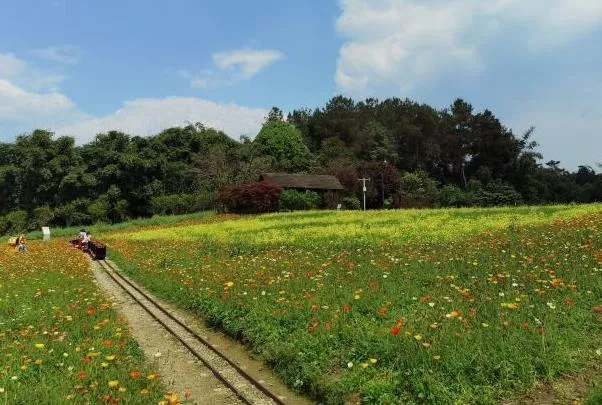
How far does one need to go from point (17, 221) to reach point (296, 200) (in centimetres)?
3738

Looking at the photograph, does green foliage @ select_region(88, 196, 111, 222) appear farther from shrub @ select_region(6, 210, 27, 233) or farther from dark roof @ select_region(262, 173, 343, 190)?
dark roof @ select_region(262, 173, 343, 190)

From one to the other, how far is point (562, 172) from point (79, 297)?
117m

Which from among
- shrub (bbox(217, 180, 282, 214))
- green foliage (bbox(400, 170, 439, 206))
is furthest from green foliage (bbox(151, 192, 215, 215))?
green foliage (bbox(400, 170, 439, 206))

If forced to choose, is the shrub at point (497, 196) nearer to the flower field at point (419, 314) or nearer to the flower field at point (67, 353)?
the flower field at point (419, 314)

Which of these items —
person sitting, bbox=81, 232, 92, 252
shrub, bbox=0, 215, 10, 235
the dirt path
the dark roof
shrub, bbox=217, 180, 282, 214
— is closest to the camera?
the dirt path

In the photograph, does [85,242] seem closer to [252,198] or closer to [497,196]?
[252,198]

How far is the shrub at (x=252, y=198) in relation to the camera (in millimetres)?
55781

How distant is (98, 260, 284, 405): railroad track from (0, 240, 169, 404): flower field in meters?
1.03

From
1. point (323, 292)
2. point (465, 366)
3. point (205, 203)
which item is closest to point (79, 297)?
point (323, 292)

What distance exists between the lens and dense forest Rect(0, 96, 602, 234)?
6881 centimetres

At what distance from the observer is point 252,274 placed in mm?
13859

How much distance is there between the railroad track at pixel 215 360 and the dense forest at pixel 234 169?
46390mm

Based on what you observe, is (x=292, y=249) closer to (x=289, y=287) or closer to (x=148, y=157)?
(x=289, y=287)

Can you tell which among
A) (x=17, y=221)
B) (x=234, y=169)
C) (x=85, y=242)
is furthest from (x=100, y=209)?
(x=85, y=242)
